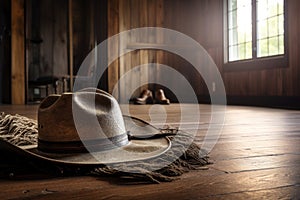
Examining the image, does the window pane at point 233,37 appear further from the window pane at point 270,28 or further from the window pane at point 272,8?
the window pane at point 272,8

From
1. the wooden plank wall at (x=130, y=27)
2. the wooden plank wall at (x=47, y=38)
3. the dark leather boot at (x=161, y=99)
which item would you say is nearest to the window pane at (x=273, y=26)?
the dark leather boot at (x=161, y=99)

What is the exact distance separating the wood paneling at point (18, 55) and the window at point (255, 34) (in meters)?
2.65

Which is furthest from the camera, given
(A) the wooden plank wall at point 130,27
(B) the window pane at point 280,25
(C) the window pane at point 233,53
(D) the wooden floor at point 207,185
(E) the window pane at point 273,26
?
(A) the wooden plank wall at point 130,27

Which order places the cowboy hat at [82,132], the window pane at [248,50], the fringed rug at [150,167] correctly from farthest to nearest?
the window pane at [248,50] < the cowboy hat at [82,132] < the fringed rug at [150,167]

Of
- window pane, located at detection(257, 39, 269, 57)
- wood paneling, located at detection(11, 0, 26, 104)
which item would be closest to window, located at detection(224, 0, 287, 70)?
window pane, located at detection(257, 39, 269, 57)

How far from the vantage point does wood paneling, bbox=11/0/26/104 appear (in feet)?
15.5

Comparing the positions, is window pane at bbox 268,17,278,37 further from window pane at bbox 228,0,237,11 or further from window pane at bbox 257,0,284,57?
window pane at bbox 228,0,237,11

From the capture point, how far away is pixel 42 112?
0.97 metres

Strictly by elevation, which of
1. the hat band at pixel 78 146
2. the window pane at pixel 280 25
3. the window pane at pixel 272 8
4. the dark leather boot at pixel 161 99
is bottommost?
the hat band at pixel 78 146

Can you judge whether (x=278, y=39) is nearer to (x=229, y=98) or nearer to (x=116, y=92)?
(x=229, y=98)

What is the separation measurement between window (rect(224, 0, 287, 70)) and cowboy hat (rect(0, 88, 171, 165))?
121 inches

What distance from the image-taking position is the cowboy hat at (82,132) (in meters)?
0.93

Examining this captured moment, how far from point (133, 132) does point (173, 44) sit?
4.28 meters

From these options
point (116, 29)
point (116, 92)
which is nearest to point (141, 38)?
point (116, 29)
